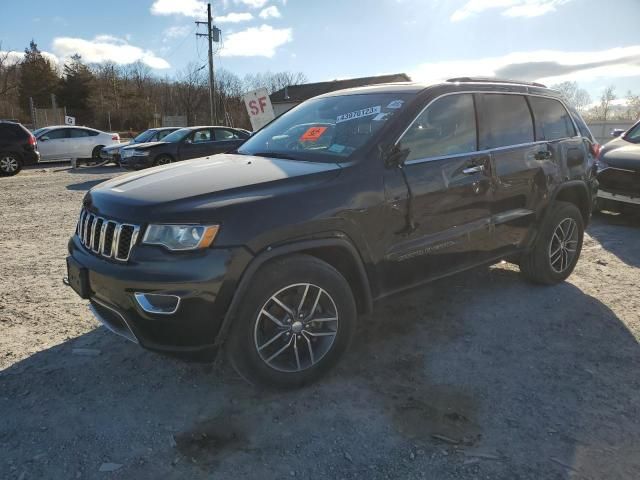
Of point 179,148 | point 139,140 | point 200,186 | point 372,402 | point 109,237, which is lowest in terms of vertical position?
point 372,402

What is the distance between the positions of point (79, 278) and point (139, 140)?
15.0m

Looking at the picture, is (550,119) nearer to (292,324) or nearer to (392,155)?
(392,155)

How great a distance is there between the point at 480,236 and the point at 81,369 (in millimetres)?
2944

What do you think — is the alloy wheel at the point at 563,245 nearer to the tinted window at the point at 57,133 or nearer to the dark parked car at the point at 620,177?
the dark parked car at the point at 620,177

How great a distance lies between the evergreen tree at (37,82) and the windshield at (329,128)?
62.0 m

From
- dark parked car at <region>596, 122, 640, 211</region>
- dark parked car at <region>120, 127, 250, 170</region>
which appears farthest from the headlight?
dark parked car at <region>120, 127, 250, 170</region>

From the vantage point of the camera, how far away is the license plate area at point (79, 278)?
2.83 m

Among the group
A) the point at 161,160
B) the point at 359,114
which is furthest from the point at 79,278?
the point at 161,160

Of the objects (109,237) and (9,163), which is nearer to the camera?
(109,237)

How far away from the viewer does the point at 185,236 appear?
2.50 metres

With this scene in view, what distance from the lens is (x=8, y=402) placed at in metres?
2.87

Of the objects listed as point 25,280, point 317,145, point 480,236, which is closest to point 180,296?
point 317,145

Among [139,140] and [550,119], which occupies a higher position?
[550,119]

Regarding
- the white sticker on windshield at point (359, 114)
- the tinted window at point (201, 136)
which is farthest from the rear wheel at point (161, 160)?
the white sticker on windshield at point (359, 114)
